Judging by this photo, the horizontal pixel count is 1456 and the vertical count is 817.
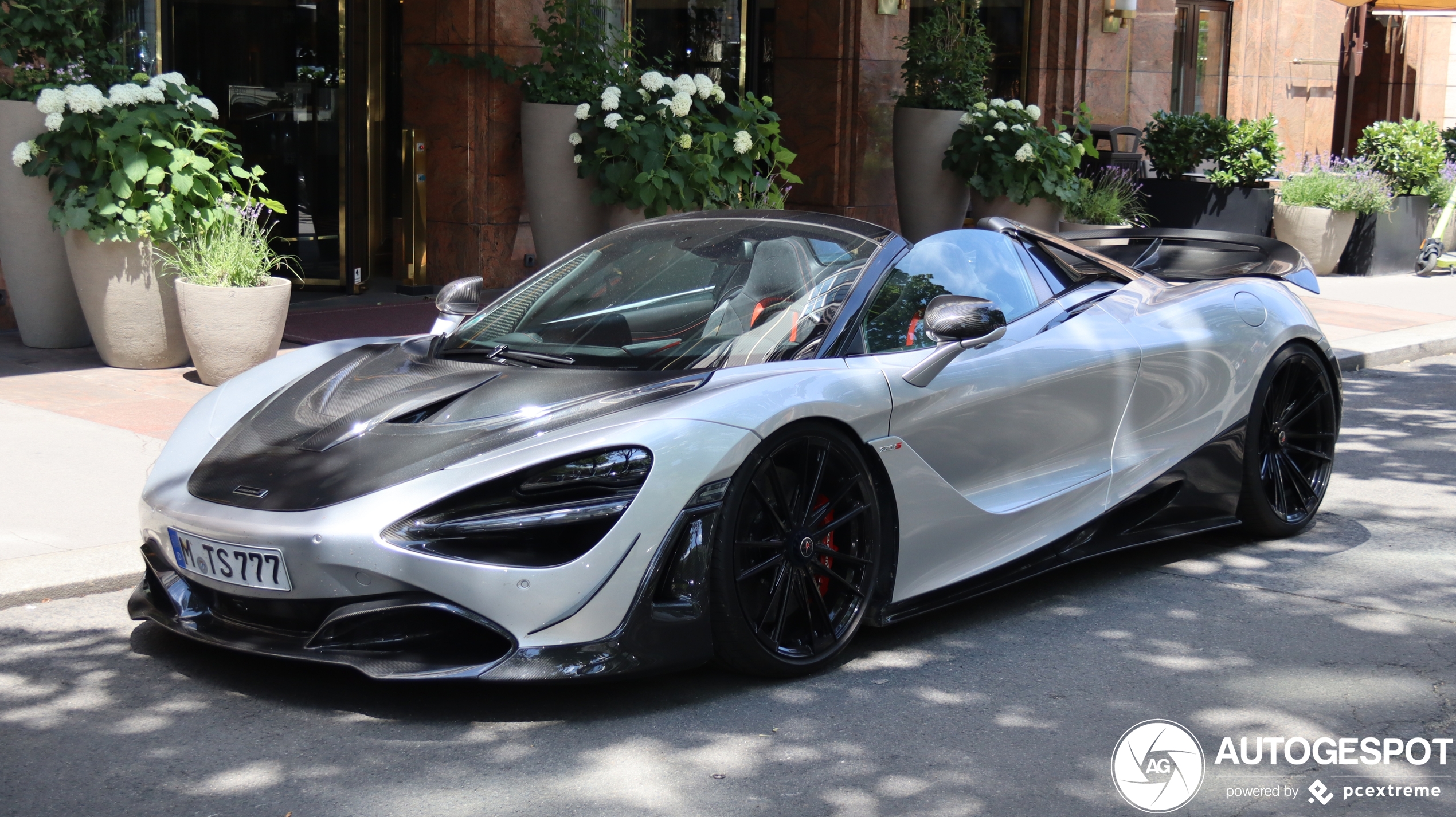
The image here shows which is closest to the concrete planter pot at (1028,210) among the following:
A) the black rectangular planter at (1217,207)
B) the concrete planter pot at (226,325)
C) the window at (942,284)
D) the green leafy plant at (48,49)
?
the black rectangular planter at (1217,207)

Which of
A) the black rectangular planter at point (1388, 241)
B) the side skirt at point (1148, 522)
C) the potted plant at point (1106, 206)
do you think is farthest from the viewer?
the black rectangular planter at point (1388, 241)

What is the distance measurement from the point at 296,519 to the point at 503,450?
532 mm

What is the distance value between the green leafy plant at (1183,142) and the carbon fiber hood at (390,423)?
1246cm

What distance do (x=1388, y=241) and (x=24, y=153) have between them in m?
13.1

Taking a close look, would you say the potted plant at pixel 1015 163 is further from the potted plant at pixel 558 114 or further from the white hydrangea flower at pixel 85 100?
the white hydrangea flower at pixel 85 100

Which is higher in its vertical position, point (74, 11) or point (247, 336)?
point (74, 11)

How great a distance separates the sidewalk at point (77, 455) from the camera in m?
4.95

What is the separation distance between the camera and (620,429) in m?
3.83

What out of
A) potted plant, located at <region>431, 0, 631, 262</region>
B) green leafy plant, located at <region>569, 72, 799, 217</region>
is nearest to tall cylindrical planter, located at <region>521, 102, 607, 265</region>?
potted plant, located at <region>431, 0, 631, 262</region>

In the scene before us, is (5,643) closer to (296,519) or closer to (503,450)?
(296,519)

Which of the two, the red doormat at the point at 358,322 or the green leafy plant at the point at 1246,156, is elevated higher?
the green leafy plant at the point at 1246,156

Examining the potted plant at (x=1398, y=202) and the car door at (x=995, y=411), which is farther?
the potted plant at (x=1398, y=202)

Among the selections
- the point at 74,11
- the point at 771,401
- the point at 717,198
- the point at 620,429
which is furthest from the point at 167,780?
the point at 717,198

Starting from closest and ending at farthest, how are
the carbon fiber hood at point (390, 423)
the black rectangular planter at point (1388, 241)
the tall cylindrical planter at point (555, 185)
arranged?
the carbon fiber hood at point (390, 423) → the tall cylindrical planter at point (555, 185) → the black rectangular planter at point (1388, 241)
